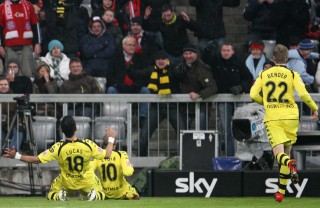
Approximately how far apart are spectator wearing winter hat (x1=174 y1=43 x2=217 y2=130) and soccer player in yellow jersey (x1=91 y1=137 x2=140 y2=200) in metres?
3.08

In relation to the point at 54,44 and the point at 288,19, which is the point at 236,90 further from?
the point at 54,44

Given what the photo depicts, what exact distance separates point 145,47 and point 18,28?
8.17 ft

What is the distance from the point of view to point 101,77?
1027 inches

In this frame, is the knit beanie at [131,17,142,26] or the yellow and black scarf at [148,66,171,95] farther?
the knit beanie at [131,17,142,26]

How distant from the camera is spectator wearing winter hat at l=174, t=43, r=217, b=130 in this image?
2380 cm

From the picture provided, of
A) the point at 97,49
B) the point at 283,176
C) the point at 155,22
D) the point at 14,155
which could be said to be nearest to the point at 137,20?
the point at 155,22

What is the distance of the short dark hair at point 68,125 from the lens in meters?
20.0

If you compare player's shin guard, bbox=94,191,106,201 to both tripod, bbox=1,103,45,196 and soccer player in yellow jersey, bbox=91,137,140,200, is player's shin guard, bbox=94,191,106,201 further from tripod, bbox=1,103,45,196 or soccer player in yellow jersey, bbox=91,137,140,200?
tripod, bbox=1,103,45,196

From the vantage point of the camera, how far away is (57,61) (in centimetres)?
2588

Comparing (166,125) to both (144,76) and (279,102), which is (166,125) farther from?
(279,102)

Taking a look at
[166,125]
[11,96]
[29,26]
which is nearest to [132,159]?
[166,125]

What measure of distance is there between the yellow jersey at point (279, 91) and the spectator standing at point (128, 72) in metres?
5.17

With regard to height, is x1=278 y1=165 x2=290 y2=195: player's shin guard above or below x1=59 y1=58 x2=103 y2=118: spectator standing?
below

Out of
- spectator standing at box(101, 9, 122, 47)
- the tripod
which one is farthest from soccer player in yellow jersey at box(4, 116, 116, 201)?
spectator standing at box(101, 9, 122, 47)
